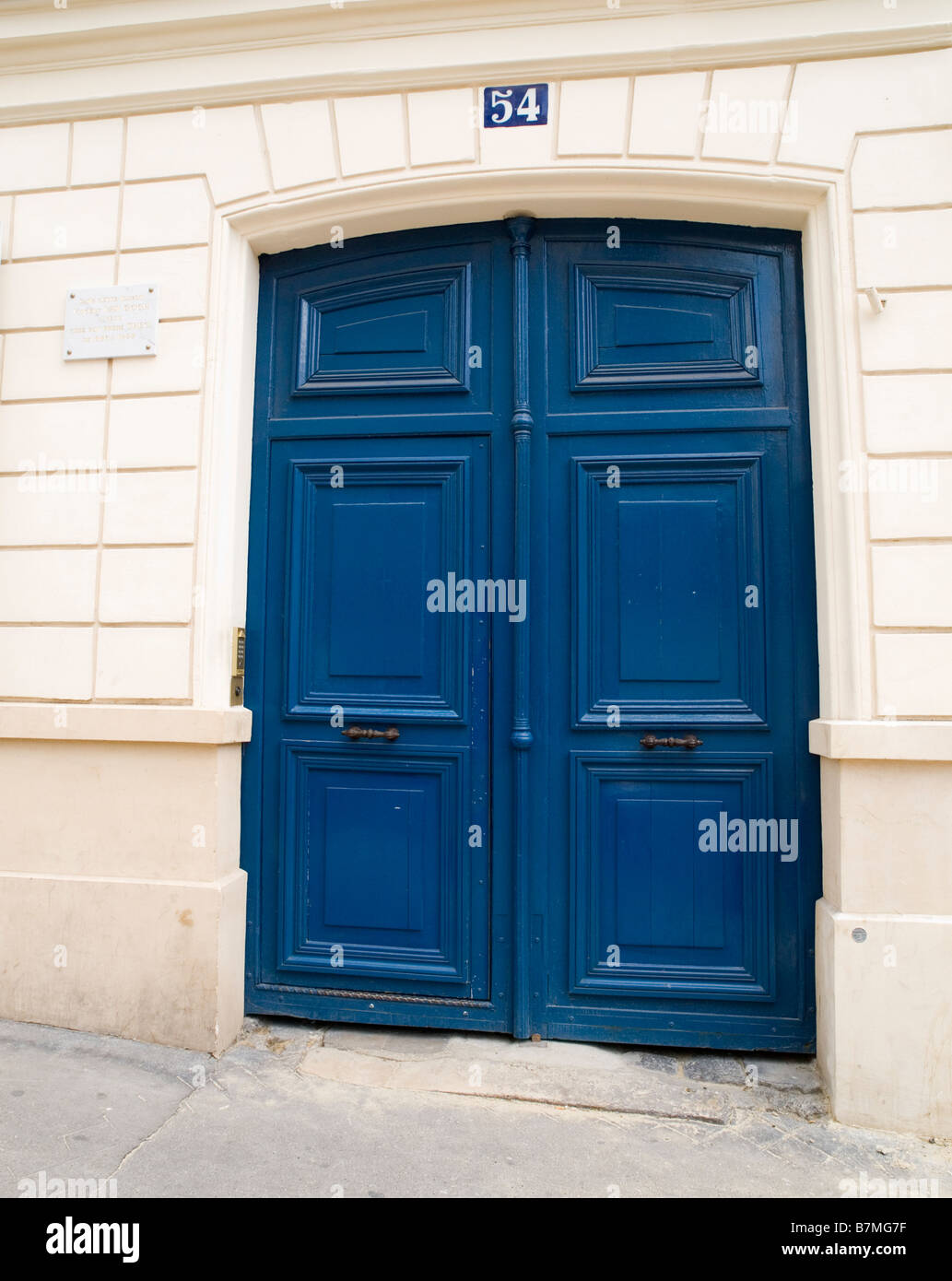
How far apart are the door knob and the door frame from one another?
0.61 m

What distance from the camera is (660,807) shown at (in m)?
3.54

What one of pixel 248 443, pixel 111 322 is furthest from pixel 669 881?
pixel 111 322

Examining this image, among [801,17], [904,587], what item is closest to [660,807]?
[904,587]

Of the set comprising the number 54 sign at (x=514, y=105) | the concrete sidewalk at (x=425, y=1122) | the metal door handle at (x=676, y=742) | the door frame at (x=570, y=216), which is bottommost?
the concrete sidewalk at (x=425, y=1122)

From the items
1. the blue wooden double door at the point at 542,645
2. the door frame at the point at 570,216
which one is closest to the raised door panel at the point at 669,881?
the blue wooden double door at the point at 542,645

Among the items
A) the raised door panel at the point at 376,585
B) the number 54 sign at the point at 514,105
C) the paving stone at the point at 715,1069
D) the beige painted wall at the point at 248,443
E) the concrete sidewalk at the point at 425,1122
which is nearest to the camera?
the concrete sidewalk at the point at 425,1122

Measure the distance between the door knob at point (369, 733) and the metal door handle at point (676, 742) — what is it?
1.11 metres

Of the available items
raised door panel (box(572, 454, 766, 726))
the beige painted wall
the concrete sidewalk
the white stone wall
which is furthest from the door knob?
the concrete sidewalk

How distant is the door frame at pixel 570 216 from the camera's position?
10.9ft

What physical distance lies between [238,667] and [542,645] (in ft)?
4.60

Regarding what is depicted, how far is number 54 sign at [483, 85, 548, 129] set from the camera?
3588mm

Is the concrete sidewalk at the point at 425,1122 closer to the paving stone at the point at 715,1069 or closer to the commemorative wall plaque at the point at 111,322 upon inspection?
the paving stone at the point at 715,1069

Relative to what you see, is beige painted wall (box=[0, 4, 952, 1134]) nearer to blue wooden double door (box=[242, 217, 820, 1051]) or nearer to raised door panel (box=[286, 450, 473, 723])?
blue wooden double door (box=[242, 217, 820, 1051])

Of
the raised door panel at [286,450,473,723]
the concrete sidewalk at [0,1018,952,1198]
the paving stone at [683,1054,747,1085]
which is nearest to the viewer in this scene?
the concrete sidewalk at [0,1018,952,1198]
